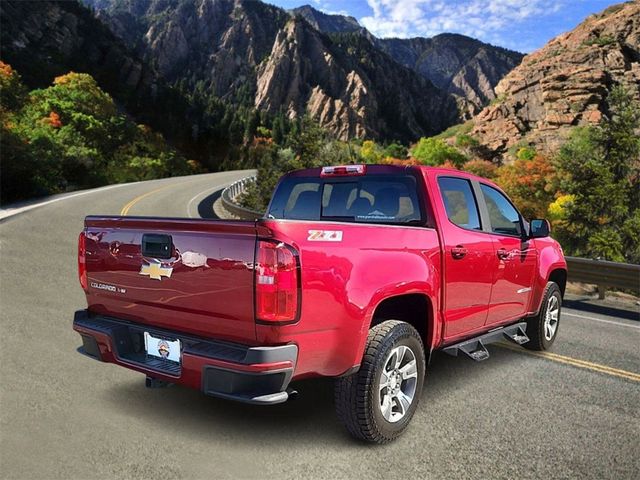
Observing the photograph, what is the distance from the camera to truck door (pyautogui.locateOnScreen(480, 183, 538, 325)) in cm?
454

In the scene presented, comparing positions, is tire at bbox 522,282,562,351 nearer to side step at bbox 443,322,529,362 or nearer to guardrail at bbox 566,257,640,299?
side step at bbox 443,322,529,362

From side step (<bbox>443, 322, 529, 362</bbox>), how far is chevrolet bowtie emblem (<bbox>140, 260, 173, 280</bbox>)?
235cm

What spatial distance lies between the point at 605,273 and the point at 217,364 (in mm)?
8233

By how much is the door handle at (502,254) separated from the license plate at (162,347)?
119 inches

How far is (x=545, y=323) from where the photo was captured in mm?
5500

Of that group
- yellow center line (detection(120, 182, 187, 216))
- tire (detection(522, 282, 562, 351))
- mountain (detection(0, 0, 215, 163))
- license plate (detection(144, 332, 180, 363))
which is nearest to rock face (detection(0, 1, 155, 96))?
mountain (detection(0, 0, 215, 163))

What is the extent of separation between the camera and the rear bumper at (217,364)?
267 centimetres

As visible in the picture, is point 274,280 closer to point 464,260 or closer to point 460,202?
point 464,260

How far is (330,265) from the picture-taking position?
285 cm

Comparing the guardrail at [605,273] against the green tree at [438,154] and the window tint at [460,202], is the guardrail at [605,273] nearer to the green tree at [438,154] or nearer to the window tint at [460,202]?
the window tint at [460,202]

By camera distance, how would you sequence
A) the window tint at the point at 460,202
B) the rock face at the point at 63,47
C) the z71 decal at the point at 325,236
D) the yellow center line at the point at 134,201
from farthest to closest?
the rock face at the point at 63,47
the yellow center line at the point at 134,201
the window tint at the point at 460,202
the z71 decal at the point at 325,236

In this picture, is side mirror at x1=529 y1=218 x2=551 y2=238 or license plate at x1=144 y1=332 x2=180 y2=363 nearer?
license plate at x1=144 y1=332 x2=180 y2=363

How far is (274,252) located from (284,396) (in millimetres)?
828

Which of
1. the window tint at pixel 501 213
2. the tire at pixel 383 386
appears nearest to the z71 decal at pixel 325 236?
the tire at pixel 383 386
